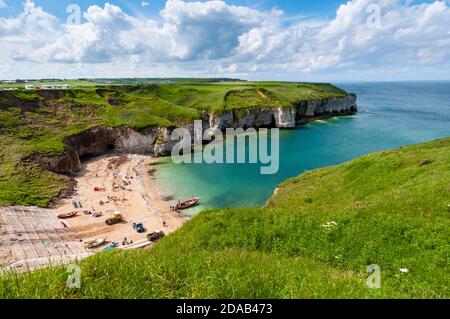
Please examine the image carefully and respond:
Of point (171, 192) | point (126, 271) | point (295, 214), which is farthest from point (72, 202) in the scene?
point (126, 271)

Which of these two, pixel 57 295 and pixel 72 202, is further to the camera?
pixel 72 202

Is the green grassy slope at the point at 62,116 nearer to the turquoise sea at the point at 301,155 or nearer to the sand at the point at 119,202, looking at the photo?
the sand at the point at 119,202

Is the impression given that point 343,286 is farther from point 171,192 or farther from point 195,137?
point 195,137

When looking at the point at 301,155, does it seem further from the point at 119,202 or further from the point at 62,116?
the point at 62,116

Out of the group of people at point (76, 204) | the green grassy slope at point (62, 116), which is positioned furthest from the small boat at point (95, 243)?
the green grassy slope at point (62, 116)

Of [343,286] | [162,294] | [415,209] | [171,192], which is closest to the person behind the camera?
[162,294]
